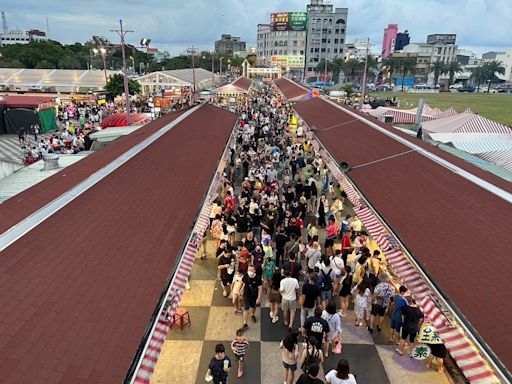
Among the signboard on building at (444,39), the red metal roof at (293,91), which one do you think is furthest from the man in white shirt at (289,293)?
the signboard on building at (444,39)

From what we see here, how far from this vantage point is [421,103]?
70.1ft

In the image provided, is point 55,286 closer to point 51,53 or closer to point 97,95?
point 97,95

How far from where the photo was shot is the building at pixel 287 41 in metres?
116

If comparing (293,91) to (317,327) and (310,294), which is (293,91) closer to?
(310,294)

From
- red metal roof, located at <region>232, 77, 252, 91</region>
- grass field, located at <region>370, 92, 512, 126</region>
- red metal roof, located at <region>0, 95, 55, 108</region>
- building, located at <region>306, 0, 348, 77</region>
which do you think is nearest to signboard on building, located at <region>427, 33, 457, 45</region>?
building, located at <region>306, 0, 348, 77</region>

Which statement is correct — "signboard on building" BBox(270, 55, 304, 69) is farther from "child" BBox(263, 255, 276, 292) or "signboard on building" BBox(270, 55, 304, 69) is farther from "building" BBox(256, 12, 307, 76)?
"child" BBox(263, 255, 276, 292)

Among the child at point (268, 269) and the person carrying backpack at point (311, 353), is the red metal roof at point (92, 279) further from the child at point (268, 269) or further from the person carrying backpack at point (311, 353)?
the person carrying backpack at point (311, 353)

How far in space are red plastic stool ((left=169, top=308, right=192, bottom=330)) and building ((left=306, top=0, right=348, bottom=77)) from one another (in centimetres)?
11513

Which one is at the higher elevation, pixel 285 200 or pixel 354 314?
pixel 285 200

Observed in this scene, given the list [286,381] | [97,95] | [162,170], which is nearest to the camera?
[286,381]

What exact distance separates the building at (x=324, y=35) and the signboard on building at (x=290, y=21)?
1934 millimetres

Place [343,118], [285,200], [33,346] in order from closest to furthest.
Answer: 1. [33,346]
2. [285,200]
3. [343,118]

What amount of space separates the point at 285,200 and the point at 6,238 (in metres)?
9.17

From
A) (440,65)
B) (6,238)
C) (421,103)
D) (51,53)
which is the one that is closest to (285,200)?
(6,238)
